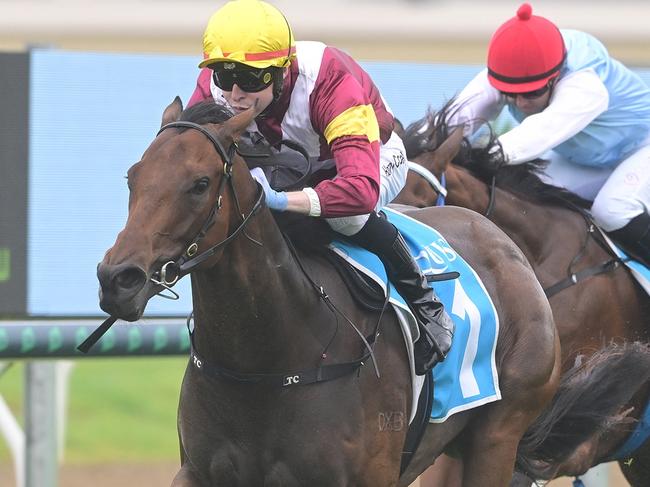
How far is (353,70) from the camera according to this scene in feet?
12.5

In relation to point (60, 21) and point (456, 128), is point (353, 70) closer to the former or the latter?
point (456, 128)

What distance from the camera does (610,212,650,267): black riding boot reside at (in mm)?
5238

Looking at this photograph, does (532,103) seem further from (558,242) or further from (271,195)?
(271,195)

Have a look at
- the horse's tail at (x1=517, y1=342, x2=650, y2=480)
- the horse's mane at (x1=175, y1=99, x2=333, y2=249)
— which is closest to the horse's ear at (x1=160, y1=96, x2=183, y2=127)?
the horse's mane at (x1=175, y1=99, x2=333, y2=249)

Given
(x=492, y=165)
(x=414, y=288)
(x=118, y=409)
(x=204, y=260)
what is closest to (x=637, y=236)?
(x=492, y=165)

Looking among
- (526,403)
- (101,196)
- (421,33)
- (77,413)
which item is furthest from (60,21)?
(526,403)

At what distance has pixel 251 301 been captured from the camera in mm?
3375

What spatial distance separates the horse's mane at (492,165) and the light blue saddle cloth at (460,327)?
39.6 inches

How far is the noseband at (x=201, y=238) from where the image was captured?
301 centimetres

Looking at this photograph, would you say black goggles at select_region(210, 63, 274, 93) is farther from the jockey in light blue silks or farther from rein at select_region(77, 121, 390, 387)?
the jockey in light blue silks

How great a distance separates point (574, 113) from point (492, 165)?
378mm

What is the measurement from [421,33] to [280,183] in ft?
57.7

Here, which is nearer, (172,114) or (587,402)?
(172,114)

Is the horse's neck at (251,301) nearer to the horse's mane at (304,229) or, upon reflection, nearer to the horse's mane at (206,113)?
the horse's mane at (304,229)
